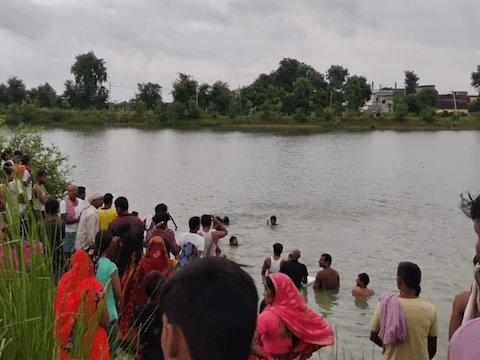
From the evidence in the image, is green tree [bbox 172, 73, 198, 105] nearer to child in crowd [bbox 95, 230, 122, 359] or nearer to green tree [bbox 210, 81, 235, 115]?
green tree [bbox 210, 81, 235, 115]

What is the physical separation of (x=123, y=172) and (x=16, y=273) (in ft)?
113

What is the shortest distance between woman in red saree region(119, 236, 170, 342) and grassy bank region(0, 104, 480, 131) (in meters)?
78.4

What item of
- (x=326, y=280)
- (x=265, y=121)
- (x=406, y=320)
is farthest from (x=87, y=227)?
(x=265, y=121)

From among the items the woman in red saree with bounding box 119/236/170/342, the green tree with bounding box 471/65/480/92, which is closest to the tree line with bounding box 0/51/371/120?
the green tree with bounding box 471/65/480/92

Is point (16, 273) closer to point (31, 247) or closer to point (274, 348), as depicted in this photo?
point (31, 247)

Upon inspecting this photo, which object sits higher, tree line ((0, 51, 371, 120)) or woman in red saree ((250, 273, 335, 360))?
tree line ((0, 51, 371, 120))

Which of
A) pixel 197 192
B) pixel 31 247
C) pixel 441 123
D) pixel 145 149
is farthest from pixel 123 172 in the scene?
pixel 441 123

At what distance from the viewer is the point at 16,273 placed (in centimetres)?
247

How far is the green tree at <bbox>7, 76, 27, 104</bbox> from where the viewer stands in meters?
98.3

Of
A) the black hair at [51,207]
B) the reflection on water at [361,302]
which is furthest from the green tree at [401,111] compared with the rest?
the black hair at [51,207]

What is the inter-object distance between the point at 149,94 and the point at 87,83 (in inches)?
557

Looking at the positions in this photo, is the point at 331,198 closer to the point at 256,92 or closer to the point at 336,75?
the point at 256,92

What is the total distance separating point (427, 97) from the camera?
10538 centimetres

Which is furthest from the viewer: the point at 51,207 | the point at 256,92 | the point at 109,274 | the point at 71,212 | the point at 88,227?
the point at 256,92
